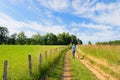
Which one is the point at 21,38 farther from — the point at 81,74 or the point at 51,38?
the point at 81,74

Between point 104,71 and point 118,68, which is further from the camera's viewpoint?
point 104,71

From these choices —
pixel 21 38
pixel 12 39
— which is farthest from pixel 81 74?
pixel 21 38

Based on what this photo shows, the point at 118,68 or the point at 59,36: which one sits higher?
the point at 59,36

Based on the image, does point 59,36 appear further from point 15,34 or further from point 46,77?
point 46,77

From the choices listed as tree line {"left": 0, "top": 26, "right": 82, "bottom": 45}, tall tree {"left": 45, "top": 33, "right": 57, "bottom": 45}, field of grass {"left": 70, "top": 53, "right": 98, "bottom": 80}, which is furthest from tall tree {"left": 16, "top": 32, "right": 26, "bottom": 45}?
field of grass {"left": 70, "top": 53, "right": 98, "bottom": 80}

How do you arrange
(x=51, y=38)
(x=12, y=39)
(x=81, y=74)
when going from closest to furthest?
1. (x=81, y=74)
2. (x=12, y=39)
3. (x=51, y=38)

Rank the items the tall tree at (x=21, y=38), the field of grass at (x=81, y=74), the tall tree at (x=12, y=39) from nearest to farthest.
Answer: the field of grass at (x=81, y=74), the tall tree at (x=12, y=39), the tall tree at (x=21, y=38)

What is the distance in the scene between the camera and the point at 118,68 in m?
14.3

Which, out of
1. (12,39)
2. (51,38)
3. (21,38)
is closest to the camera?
(12,39)

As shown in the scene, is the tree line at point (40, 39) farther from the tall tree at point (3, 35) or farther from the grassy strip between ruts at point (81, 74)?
the grassy strip between ruts at point (81, 74)

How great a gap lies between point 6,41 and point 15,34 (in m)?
16.4

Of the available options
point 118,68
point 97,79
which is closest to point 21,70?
point 97,79

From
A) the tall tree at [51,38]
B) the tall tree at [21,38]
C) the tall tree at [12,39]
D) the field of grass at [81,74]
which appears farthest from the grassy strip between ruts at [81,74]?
the tall tree at [21,38]

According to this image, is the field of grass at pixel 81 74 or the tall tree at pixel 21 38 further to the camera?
the tall tree at pixel 21 38
